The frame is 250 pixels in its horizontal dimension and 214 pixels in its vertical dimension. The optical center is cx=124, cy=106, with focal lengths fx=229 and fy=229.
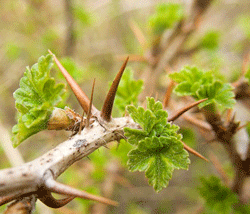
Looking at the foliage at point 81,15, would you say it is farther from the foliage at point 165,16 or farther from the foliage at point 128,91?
the foliage at point 128,91

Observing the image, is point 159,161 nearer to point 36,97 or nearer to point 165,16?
point 36,97

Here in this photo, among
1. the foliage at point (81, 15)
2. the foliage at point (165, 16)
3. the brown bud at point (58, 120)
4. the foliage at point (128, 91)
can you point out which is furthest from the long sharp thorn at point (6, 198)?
the foliage at point (81, 15)

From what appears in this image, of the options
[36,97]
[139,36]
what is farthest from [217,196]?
[139,36]

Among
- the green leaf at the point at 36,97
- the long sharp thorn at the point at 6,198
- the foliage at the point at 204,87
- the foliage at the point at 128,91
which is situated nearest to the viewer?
the long sharp thorn at the point at 6,198

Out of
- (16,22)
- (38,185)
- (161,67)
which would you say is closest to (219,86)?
(38,185)

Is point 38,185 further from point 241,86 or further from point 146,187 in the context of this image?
point 146,187

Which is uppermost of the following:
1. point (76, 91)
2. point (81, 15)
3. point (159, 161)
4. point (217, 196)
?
point (81, 15)
